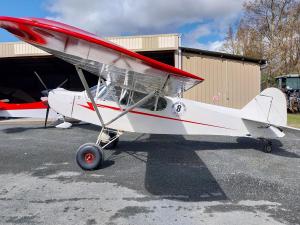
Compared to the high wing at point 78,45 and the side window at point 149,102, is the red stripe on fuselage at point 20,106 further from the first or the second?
the high wing at point 78,45

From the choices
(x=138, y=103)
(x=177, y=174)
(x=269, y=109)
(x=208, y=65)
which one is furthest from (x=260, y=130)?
(x=208, y=65)

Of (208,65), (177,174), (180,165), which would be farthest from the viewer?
(208,65)

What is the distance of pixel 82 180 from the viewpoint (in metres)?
6.00

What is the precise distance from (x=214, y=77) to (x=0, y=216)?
46.1ft

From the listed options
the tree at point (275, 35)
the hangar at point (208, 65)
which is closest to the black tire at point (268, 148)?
the hangar at point (208, 65)

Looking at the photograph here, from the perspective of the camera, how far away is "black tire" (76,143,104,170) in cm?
668

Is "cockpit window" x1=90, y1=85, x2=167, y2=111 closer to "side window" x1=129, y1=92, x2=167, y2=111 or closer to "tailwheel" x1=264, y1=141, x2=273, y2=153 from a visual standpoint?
"side window" x1=129, y1=92, x2=167, y2=111

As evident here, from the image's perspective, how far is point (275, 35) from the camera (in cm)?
3197

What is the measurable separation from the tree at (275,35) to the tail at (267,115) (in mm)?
24275

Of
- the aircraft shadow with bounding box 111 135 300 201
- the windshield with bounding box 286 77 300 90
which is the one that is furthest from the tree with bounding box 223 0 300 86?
the aircraft shadow with bounding box 111 135 300 201

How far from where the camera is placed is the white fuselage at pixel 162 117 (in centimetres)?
770

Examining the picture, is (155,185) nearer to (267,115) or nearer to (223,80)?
(267,115)

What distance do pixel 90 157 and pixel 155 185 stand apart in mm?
1750

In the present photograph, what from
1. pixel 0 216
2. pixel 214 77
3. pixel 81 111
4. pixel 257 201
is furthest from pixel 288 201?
pixel 214 77
